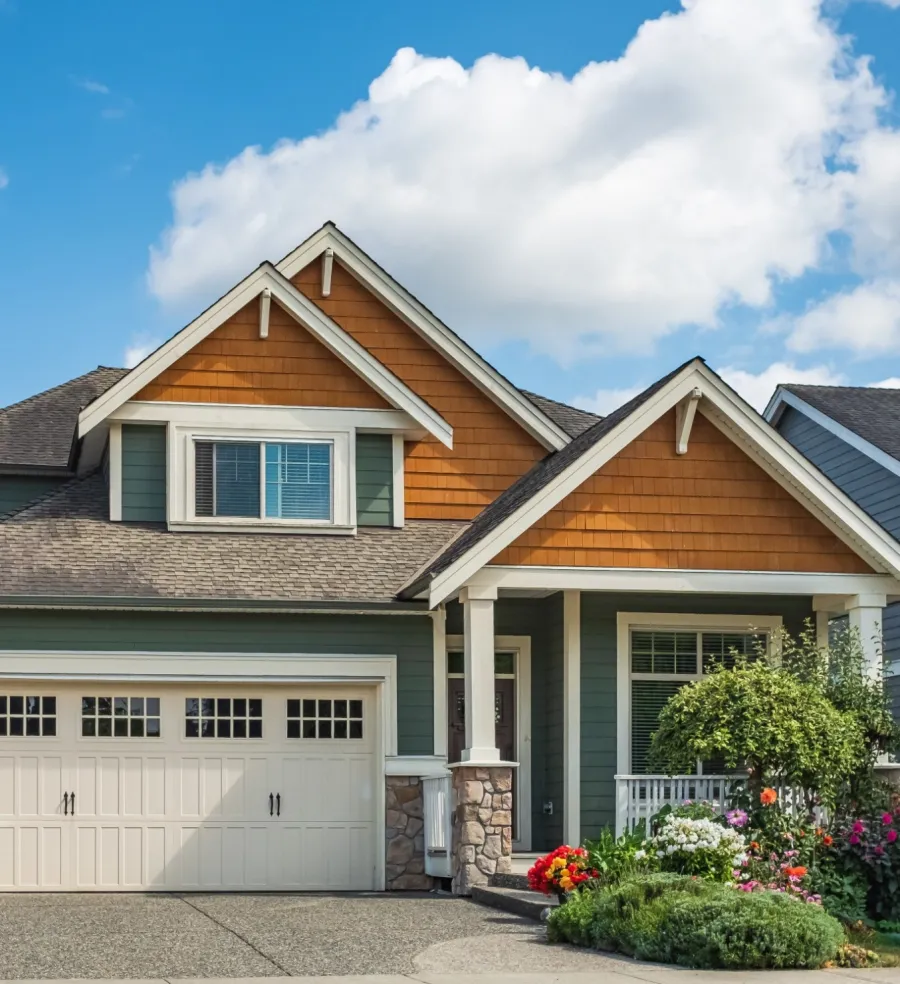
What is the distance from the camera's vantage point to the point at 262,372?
18797 mm

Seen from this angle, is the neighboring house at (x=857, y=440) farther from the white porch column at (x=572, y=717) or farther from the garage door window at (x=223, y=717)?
the garage door window at (x=223, y=717)

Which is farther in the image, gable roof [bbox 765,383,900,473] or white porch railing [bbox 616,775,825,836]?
gable roof [bbox 765,383,900,473]

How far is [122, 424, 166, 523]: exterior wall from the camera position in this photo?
1856cm

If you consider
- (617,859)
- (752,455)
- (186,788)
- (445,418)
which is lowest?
(617,859)

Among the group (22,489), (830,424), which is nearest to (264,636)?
(22,489)

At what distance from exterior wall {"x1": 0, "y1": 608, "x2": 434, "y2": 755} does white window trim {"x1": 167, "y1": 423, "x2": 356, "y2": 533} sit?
4.94ft

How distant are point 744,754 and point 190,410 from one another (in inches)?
296

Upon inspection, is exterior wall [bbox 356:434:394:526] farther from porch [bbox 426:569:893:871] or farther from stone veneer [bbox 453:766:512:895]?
stone veneer [bbox 453:766:512:895]

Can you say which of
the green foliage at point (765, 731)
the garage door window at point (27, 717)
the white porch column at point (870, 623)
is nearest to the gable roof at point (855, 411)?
the white porch column at point (870, 623)

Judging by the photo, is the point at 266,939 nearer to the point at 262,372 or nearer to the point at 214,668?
the point at 214,668

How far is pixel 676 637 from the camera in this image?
1828 cm

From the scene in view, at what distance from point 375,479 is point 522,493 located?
2.28 m

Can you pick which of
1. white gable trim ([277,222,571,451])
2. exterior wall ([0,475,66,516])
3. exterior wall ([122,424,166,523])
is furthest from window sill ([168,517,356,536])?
exterior wall ([0,475,66,516])

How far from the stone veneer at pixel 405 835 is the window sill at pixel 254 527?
2973 millimetres
